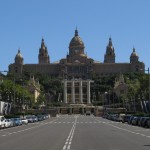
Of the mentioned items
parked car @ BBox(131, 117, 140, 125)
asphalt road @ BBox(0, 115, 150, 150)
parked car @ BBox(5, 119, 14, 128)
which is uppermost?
parked car @ BBox(131, 117, 140, 125)

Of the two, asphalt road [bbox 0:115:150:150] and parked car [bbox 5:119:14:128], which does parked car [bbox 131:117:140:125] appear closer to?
parked car [bbox 5:119:14:128]

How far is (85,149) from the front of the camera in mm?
22828

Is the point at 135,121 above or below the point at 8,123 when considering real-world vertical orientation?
above

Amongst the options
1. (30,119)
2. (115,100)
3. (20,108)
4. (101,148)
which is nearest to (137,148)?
(101,148)

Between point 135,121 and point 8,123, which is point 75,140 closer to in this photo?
point 8,123

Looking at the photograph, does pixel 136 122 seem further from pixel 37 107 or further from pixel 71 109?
pixel 71 109

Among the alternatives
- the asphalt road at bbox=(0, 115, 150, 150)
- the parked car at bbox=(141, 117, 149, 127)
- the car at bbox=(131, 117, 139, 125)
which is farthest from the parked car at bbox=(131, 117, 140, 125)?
Result: the asphalt road at bbox=(0, 115, 150, 150)

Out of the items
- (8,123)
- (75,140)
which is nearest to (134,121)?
(8,123)

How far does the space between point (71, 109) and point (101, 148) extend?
175876 mm

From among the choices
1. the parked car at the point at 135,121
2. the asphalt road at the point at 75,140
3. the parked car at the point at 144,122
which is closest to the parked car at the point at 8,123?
the asphalt road at the point at 75,140

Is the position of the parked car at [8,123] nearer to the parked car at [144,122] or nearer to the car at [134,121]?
the parked car at [144,122]

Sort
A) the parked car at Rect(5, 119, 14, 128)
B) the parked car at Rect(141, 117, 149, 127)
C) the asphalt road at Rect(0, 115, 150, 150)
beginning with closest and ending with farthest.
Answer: the asphalt road at Rect(0, 115, 150, 150) < the parked car at Rect(141, 117, 149, 127) < the parked car at Rect(5, 119, 14, 128)

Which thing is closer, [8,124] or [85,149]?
[85,149]

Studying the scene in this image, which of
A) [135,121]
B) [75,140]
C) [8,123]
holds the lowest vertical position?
[75,140]
